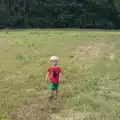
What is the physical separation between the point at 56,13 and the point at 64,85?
4064 centimetres

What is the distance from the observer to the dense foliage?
51031 millimetres

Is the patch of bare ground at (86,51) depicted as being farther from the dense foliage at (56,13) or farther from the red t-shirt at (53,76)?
the dense foliage at (56,13)

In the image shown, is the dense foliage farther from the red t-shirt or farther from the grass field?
the red t-shirt

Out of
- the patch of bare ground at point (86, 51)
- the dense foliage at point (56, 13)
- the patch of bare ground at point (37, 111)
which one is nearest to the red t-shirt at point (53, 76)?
the patch of bare ground at point (37, 111)

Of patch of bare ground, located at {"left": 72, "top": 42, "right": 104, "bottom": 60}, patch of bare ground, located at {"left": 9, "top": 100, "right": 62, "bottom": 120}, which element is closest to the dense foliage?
patch of bare ground, located at {"left": 72, "top": 42, "right": 104, "bottom": 60}

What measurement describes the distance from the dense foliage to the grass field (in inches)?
1194

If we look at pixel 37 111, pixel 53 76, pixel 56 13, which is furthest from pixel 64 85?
pixel 56 13

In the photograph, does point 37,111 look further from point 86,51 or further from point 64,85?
point 86,51

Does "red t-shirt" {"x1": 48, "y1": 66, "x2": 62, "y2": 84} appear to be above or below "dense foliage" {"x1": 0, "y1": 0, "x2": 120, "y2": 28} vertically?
above

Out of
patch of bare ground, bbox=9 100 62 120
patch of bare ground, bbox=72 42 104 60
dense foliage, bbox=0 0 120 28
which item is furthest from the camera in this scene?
dense foliage, bbox=0 0 120 28

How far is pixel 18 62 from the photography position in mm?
16547

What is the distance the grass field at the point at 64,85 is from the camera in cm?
911

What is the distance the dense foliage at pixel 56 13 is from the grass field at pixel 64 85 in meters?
30.3

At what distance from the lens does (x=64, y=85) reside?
12.1 meters
